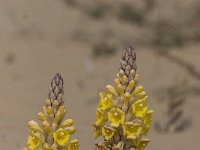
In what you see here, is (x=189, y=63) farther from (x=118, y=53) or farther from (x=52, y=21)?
(x=52, y=21)

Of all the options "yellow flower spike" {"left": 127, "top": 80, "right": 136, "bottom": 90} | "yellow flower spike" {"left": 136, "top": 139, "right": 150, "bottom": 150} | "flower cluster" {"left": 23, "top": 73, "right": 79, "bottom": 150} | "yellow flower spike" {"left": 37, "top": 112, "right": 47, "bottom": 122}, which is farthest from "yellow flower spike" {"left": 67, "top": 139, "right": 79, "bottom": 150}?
"yellow flower spike" {"left": 127, "top": 80, "right": 136, "bottom": 90}

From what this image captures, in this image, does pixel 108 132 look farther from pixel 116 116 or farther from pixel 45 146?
pixel 45 146

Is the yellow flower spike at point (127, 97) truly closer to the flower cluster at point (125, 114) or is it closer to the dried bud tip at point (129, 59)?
the flower cluster at point (125, 114)

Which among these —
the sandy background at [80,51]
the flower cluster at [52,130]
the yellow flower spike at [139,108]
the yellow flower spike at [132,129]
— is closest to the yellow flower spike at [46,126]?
the flower cluster at [52,130]

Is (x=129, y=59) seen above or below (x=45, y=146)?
above

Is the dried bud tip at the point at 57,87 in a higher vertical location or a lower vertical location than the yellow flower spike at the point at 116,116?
higher

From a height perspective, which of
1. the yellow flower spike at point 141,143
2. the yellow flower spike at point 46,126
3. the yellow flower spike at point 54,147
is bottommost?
the yellow flower spike at point 54,147

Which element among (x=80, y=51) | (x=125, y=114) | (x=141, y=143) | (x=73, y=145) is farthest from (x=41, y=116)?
(x=80, y=51)
